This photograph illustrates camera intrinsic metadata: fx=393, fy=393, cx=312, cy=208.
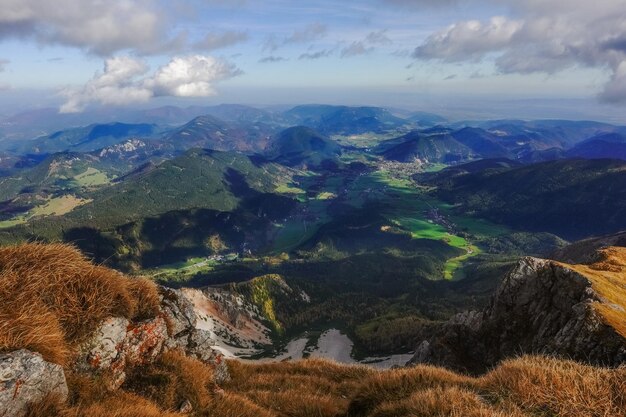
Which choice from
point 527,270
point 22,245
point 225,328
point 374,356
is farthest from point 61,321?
point 225,328

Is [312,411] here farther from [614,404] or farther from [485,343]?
[485,343]

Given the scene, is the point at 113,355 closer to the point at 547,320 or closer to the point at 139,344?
the point at 139,344

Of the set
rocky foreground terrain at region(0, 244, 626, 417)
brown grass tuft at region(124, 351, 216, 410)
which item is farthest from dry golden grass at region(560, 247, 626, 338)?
brown grass tuft at region(124, 351, 216, 410)

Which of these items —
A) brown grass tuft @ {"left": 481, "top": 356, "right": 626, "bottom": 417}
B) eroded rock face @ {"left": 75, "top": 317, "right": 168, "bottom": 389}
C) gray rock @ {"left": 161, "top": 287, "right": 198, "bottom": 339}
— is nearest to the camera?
brown grass tuft @ {"left": 481, "top": 356, "right": 626, "bottom": 417}

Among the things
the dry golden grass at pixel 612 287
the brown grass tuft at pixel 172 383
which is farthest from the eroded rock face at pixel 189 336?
the dry golden grass at pixel 612 287

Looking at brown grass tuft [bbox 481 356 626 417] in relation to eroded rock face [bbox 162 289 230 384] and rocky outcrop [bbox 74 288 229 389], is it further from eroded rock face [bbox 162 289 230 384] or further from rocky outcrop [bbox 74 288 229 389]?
eroded rock face [bbox 162 289 230 384]

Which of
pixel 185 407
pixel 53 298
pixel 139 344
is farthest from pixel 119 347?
pixel 185 407
